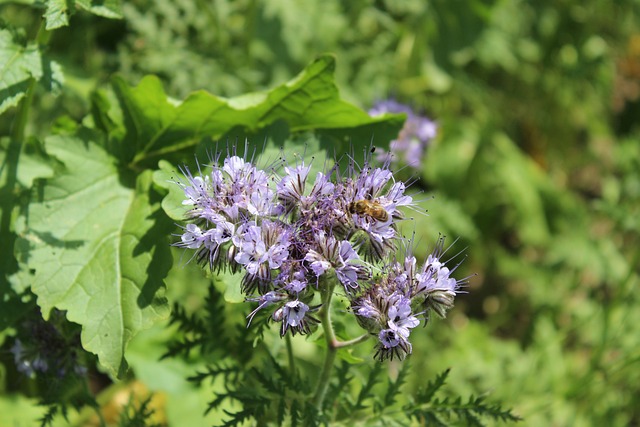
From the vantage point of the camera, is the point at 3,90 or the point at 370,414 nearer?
the point at 3,90

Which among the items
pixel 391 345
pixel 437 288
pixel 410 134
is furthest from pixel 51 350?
pixel 410 134

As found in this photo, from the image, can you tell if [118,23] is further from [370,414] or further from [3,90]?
[370,414]

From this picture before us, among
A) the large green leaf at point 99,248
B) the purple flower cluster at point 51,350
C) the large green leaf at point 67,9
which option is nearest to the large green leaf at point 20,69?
the large green leaf at point 67,9

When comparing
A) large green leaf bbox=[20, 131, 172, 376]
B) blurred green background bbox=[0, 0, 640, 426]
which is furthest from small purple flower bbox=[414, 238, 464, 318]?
blurred green background bbox=[0, 0, 640, 426]

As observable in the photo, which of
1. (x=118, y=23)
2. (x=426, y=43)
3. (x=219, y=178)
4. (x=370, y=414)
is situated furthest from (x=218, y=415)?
(x=426, y=43)

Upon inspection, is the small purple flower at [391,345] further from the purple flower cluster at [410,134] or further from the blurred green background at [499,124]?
the purple flower cluster at [410,134]

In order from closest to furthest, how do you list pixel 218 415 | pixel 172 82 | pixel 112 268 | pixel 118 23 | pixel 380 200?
pixel 380 200 < pixel 112 268 < pixel 218 415 < pixel 172 82 < pixel 118 23

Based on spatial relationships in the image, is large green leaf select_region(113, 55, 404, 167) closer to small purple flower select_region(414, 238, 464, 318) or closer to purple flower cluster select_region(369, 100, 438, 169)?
small purple flower select_region(414, 238, 464, 318)
